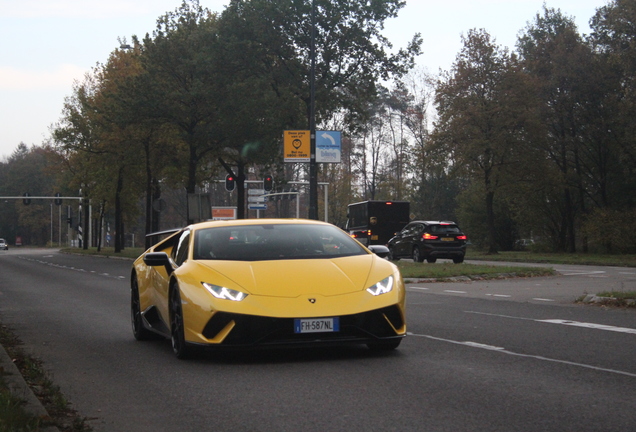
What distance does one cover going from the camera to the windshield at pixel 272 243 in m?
8.81

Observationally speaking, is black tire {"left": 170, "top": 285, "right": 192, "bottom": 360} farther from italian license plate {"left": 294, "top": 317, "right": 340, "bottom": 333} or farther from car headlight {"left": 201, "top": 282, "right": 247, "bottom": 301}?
italian license plate {"left": 294, "top": 317, "right": 340, "bottom": 333}

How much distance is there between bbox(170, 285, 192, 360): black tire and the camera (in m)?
8.36

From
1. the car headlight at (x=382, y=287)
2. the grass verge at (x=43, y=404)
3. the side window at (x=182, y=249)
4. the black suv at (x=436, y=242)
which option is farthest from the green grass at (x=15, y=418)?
the black suv at (x=436, y=242)

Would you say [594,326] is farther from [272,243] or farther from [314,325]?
[314,325]

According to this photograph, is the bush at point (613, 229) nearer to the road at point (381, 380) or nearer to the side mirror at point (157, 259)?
the road at point (381, 380)

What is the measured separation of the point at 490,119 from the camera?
5019 centimetres

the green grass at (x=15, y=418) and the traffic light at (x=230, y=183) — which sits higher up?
the traffic light at (x=230, y=183)

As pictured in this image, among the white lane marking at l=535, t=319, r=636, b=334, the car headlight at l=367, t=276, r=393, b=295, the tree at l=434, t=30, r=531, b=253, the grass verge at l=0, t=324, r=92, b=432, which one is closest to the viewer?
the grass verge at l=0, t=324, r=92, b=432

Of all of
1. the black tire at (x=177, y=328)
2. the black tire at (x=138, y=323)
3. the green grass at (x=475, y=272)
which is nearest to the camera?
the black tire at (x=177, y=328)

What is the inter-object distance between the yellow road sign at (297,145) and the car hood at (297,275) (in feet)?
84.2

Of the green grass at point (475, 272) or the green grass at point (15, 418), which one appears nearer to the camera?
the green grass at point (15, 418)

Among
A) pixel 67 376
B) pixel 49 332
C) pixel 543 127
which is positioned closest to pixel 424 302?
pixel 49 332

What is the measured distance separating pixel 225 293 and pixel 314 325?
836 mm

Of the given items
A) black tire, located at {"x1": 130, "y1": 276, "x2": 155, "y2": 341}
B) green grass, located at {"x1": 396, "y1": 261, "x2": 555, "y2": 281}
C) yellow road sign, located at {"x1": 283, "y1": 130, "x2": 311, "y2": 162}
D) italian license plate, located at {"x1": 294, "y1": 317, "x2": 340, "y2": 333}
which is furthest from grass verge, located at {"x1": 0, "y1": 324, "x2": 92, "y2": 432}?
yellow road sign, located at {"x1": 283, "y1": 130, "x2": 311, "y2": 162}
